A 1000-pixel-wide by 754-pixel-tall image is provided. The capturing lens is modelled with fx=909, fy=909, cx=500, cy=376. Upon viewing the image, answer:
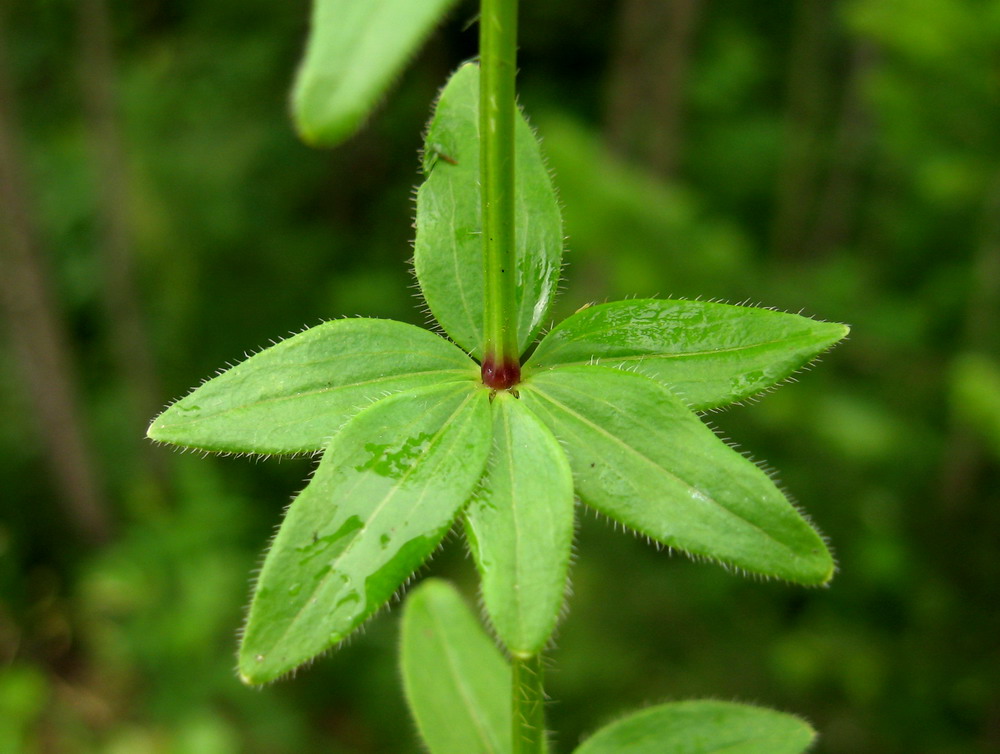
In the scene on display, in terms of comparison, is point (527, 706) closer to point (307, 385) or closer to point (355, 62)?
point (307, 385)

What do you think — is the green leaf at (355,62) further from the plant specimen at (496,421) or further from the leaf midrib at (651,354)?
the leaf midrib at (651,354)

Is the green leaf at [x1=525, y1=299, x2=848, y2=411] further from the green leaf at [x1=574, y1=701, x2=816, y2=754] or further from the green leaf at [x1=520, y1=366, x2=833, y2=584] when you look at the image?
the green leaf at [x1=574, y1=701, x2=816, y2=754]

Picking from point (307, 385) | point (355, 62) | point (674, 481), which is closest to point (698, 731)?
point (674, 481)

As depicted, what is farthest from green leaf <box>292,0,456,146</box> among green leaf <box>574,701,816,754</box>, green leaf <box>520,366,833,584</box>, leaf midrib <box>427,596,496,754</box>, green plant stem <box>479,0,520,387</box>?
leaf midrib <box>427,596,496,754</box>

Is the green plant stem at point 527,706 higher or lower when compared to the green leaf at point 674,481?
lower

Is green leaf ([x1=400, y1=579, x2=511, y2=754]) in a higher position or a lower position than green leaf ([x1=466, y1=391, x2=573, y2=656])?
lower

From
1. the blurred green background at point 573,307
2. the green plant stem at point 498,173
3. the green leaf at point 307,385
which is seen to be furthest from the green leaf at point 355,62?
the blurred green background at point 573,307
